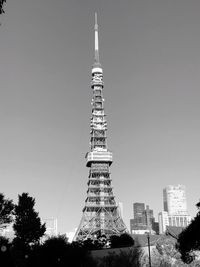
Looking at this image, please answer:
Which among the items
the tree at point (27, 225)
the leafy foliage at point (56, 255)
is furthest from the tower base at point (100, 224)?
the leafy foliage at point (56, 255)

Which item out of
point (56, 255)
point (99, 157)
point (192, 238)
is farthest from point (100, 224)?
point (192, 238)

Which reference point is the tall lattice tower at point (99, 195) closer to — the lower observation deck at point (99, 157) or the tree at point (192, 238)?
the lower observation deck at point (99, 157)

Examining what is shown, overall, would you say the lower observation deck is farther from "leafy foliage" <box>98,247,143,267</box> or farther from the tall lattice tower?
"leafy foliage" <box>98,247,143,267</box>

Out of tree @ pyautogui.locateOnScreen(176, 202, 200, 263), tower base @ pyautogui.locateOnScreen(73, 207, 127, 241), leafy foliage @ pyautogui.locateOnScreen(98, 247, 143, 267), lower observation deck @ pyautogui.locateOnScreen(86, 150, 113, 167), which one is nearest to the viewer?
tree @ pyautogui.locateOnScreen(176, 202, 200, 263)

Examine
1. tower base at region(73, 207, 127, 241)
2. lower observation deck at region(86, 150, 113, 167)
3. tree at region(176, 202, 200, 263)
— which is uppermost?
lower observation deck at region(86, 150, 113, 167)

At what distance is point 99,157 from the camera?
15612cm

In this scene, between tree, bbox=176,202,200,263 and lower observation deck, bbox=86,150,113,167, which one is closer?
tree, bbox=176,202,200,263

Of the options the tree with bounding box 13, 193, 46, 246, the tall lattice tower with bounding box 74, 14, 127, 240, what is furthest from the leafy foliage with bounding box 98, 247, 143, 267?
the tall lattice tower with bounding box 74, 14, 127, 240

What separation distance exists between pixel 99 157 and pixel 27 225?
86917 mm

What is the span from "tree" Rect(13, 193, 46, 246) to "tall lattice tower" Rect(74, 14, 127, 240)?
67653 mm

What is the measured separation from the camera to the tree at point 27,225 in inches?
2744

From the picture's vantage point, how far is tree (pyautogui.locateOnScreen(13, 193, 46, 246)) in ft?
229

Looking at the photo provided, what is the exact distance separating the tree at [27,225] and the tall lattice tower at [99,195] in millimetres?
67653

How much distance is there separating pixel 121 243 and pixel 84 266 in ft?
178
